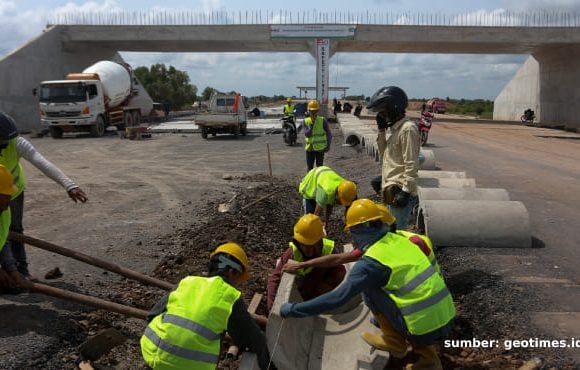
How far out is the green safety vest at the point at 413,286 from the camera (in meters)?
3.23

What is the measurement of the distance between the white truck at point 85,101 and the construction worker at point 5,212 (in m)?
21.3

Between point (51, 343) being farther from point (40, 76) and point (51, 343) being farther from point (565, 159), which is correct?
point (40, 76)

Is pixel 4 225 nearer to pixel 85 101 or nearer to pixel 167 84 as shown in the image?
pixel 85 101

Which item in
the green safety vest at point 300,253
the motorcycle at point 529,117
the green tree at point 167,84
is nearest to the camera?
the green safety vest at point 300,253

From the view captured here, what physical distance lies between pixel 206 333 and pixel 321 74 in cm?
2990

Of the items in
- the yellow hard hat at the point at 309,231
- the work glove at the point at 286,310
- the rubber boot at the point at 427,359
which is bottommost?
the rubber boot at the point at 427,359

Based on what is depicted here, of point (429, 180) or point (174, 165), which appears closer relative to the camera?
point (429, 180)

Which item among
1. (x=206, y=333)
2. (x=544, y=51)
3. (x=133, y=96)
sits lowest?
(x=206, y=333)

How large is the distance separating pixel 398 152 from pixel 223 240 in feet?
9.41

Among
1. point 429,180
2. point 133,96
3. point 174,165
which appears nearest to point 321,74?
point 133,96

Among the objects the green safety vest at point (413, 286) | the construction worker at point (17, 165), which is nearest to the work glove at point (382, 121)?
the green safety vest at point (413, 286)

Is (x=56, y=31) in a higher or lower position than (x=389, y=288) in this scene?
higher

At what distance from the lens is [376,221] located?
3398 millimetres

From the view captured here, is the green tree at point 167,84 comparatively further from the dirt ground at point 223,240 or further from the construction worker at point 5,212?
the construction worker at point 5,212
